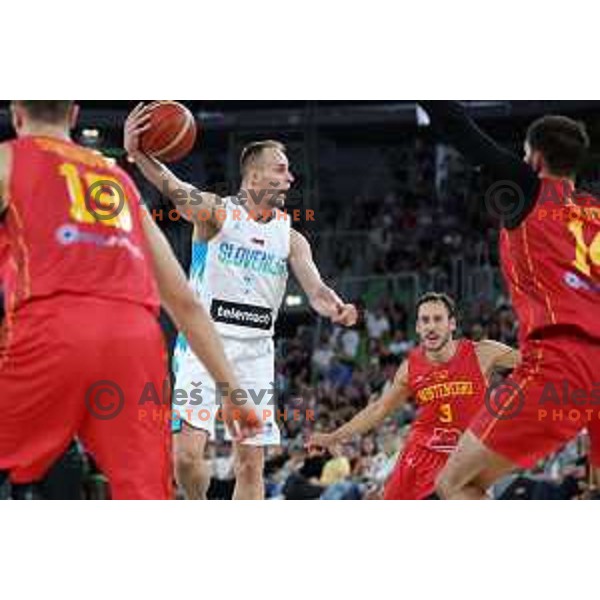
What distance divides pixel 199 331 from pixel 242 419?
378 mm

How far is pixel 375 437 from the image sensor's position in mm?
16469

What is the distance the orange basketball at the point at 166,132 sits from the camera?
9.00 metres

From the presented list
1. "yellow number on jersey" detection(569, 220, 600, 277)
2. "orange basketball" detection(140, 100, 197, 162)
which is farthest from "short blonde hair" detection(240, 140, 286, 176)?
"yellow number on jersey" detection(569, 220, 600, 277)

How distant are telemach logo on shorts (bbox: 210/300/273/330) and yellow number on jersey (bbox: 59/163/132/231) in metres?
4.13

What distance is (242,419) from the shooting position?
5238 millimetres

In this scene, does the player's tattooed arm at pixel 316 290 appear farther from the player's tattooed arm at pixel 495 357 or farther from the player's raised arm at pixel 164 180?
the player's tattooed arm at pixel 495 357

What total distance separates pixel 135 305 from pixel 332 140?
2303 cm

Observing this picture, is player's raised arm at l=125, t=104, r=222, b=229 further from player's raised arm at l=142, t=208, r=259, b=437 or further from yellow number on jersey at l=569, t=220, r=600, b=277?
player's raised arm at l=142, t=208, r=259, b=437

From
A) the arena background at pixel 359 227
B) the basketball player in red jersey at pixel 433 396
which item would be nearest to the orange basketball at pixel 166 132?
the basketball player in red jersey at pixel 433 396

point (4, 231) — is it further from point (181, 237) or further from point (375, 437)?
point (181, 237)

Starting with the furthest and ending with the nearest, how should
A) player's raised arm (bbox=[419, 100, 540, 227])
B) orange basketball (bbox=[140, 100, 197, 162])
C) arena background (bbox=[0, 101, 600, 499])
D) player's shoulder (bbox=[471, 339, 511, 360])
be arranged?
arena background (bbox=[0, 101, 600, 499]) < player's shoulder (bbox=[471, 339, 511, 360]) < orange basketball (bbox=[140, 100, 197, 162]) < player's raised arm (bbox=[419, 100, 540, 227])

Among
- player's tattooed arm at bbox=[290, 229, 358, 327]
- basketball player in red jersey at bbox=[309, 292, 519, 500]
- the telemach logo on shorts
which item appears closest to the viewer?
player's tattooed arm at bbox=[290, 229, 358, 327]

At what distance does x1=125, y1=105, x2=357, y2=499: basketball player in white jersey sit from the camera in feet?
30.2
